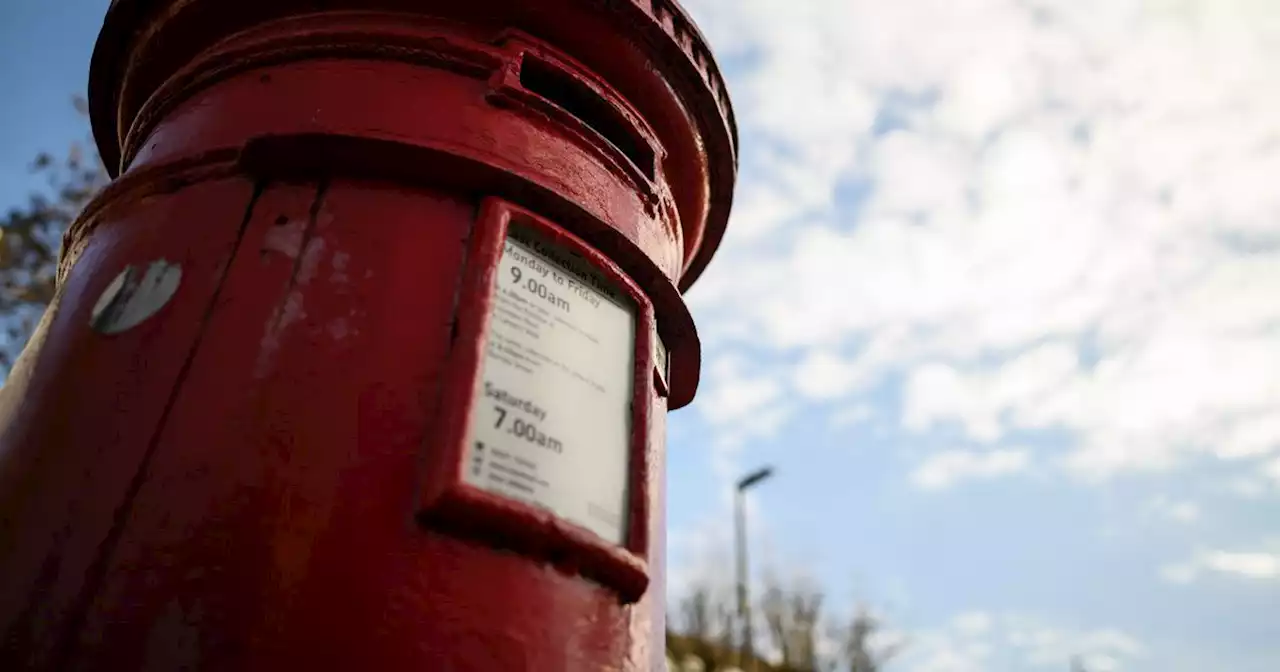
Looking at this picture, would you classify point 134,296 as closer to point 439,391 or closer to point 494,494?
point 439,391

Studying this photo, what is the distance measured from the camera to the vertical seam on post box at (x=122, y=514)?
1.30m

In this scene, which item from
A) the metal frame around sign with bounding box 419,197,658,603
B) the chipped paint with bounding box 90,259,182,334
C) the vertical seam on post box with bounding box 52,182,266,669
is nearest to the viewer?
the vertical seam on post box with bounding box 52,182,266,669

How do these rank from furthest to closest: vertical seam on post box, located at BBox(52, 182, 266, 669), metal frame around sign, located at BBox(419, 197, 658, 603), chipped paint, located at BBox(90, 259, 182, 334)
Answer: chipped paint, located at BBox(90, 259, 182, 334) < metal frame around sign, located at BBox(419, 197, 658, 603) < vertical seam on post box, located at BBox(52, 182, 266, 669)

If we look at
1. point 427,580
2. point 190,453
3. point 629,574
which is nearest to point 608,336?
point 629,574

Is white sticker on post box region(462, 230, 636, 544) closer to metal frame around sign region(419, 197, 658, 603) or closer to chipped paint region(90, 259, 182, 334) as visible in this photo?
metal frame around sign region(419, 197, 658, 603)

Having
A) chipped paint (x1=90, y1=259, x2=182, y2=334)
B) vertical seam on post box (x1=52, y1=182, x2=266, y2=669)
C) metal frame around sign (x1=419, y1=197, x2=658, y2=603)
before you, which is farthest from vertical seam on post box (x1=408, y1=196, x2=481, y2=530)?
chipped paint (x1=90, y1=259, x2=182, y2=334)

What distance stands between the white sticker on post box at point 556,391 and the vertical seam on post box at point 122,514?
20.8 inches

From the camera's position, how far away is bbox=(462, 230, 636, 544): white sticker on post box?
1.56 metres

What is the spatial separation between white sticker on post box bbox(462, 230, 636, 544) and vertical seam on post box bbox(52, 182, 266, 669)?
53 cm

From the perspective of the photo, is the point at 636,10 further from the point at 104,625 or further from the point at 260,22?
the point at 104,625

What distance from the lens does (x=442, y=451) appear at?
4.84ft

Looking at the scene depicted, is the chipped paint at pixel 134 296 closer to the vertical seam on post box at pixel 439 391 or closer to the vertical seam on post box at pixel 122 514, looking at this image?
the vertical seam on post box at pixel 122 514

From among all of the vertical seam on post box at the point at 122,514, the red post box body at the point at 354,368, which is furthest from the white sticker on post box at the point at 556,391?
the vertical seam on post box at the point at 122,514

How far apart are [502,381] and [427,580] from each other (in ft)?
1.31
